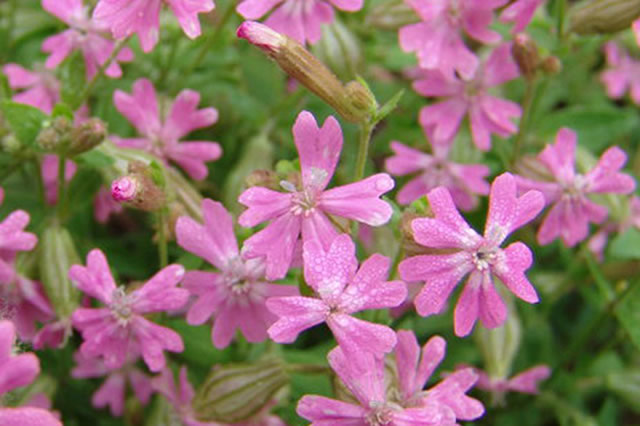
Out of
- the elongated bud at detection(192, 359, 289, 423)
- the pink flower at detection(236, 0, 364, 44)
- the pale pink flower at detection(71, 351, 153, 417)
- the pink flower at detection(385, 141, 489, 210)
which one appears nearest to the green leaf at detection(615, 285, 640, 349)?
the pink flower at detection(385, 141, 489, 210)

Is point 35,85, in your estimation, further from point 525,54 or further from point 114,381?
point 525,54

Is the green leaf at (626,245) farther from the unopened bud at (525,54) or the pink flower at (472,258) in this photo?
the pink flower at (472,258)

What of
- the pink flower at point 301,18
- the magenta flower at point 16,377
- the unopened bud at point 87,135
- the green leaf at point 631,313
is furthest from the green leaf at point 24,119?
the green leaf at point 631,313

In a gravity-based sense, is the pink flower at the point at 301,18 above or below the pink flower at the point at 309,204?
above

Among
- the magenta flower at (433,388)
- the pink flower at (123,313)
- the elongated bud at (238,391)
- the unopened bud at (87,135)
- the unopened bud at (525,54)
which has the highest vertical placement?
the unopened bud at (525,54)

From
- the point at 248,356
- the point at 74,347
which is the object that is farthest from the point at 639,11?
the point at 74,347

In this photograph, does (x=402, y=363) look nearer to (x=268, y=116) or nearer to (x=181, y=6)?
(x=181, y=6)
